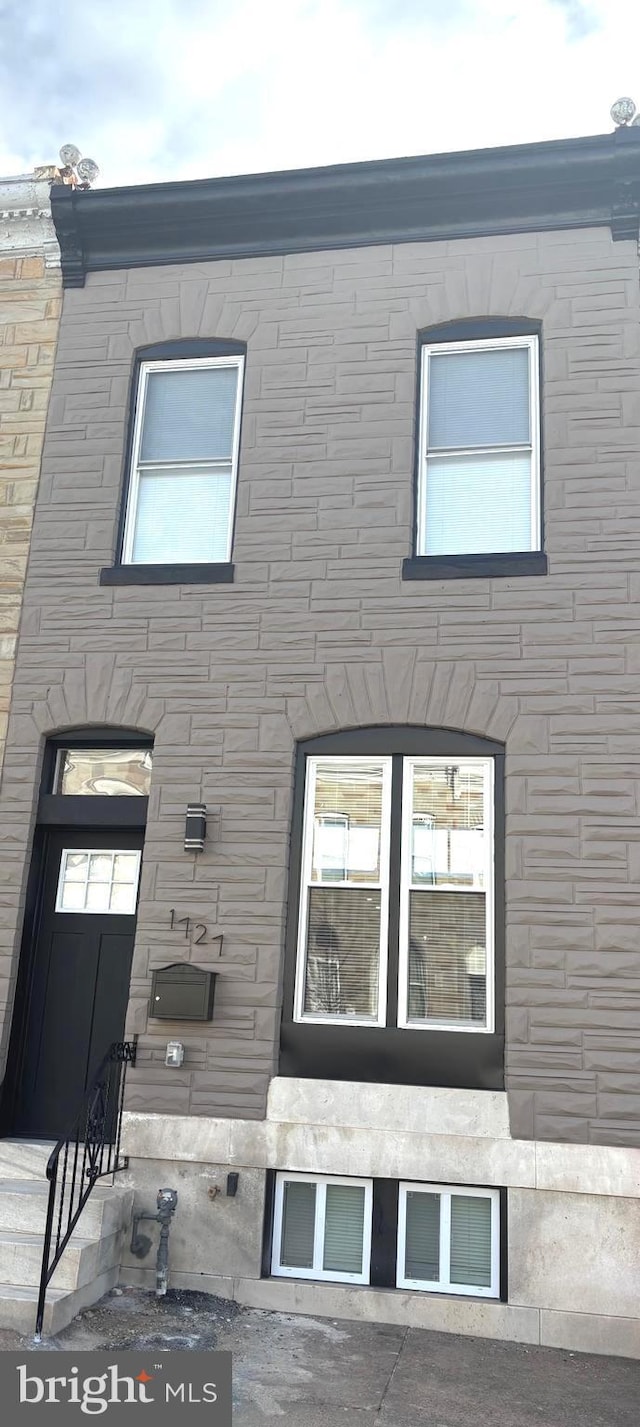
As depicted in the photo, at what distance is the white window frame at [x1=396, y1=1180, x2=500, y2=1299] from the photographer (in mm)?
6680

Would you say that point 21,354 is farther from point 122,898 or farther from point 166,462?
point 122,898

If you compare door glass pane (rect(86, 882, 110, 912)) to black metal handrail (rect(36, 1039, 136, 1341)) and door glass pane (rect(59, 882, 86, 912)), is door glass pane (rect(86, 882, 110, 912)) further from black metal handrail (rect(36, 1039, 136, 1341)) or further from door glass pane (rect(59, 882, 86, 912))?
black metal handrail (rect(36, 1039, 136, 1341))

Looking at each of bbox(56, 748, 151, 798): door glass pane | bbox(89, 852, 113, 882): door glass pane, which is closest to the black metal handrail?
bbox(89, 852, 113, 882): door glass pane

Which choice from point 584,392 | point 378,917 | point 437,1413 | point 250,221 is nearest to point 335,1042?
point 378,917

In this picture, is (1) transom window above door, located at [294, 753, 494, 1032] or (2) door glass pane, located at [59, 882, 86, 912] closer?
(1) transom window above door, located at [294, 753, 494, 1032]

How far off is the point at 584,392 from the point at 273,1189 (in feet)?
19.0

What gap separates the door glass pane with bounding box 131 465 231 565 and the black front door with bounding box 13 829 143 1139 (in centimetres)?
214

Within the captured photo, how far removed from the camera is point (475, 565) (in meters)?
7.79

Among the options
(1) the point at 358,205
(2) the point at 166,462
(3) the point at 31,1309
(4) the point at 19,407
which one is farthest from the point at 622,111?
(3) the point at 31,1309

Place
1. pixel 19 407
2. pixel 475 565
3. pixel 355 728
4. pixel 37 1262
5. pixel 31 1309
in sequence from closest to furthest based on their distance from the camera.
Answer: pixel 31 1309
pixel 37 1262
pixel 355 728
pixel 475 565
pixel 19 407

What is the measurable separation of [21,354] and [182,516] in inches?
79.5

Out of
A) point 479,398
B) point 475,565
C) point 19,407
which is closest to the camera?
point 475,565

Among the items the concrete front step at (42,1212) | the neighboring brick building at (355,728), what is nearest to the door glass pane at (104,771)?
the neighboring brick building at (355,728)

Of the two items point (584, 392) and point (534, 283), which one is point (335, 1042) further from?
point (534, 283)
